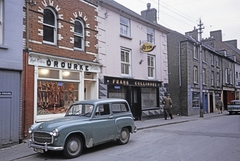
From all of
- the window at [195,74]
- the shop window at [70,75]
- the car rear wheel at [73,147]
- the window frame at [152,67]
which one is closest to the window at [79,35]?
the shop window at [70,75]

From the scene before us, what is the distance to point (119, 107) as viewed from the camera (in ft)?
31.1

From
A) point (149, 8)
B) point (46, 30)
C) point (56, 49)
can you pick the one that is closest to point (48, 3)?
point (46, 30)

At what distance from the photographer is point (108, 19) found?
51.8 feet

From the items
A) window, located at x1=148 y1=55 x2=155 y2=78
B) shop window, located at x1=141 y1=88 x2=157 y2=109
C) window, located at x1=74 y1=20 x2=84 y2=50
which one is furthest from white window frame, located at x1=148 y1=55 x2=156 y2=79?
window, located at x1=74 y1=20 x2=84 y2=50

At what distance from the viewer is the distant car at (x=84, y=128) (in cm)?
711

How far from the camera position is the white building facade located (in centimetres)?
1533

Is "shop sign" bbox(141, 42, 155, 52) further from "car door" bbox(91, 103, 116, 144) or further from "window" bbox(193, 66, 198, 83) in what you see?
"window" bbox(193, 66, 198, 83)

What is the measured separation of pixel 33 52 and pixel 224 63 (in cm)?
3110

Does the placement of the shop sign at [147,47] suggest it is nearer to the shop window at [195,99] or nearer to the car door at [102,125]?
the car door at [102,125]

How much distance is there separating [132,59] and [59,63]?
22.4 ft

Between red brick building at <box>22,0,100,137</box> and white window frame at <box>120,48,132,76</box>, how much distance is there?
9.48 ft

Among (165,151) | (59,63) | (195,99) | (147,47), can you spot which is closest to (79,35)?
(59,63)

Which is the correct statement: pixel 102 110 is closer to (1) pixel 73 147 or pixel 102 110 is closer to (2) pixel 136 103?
(1) pixel 73 147

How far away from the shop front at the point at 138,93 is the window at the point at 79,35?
2568mm
